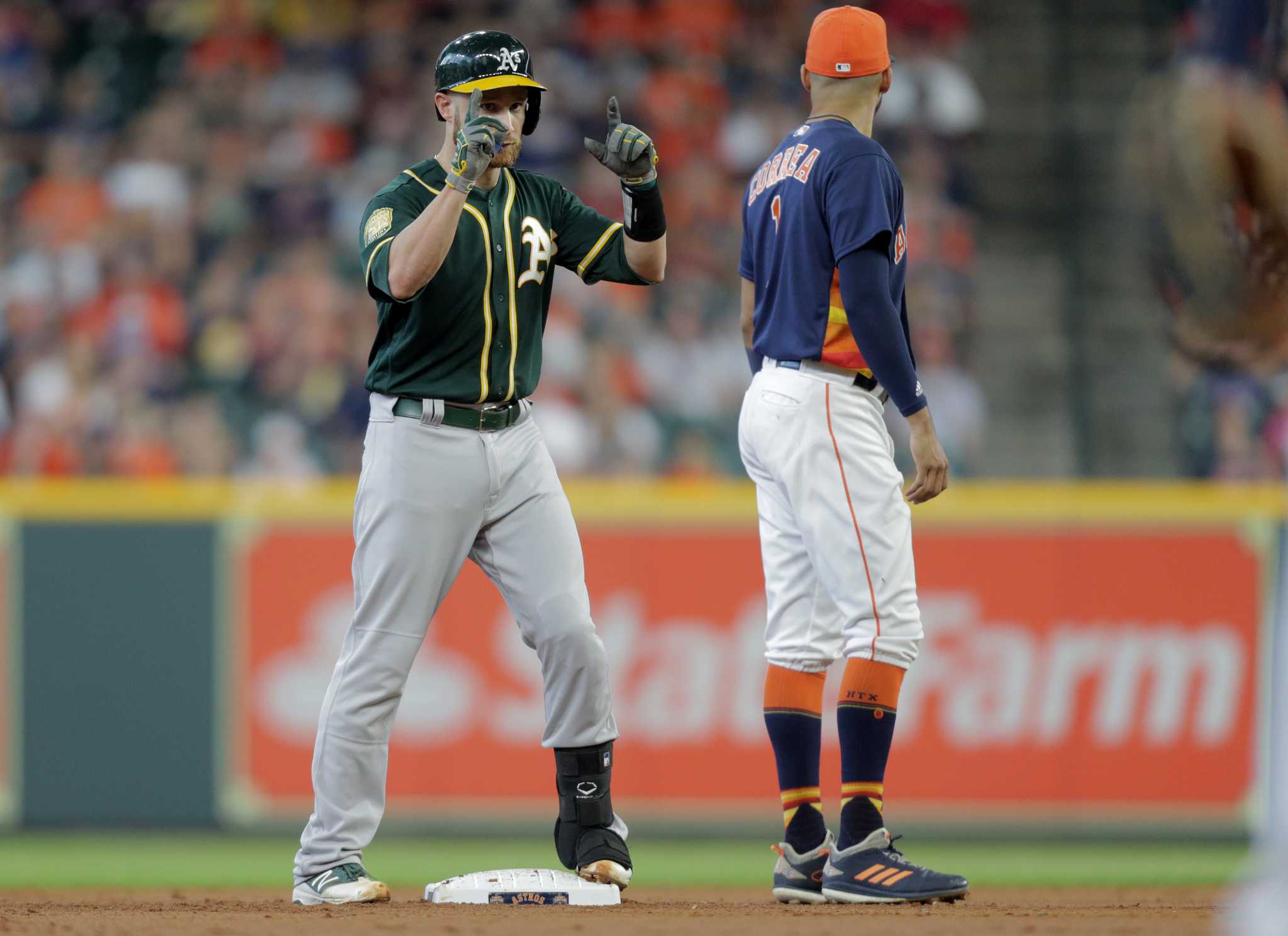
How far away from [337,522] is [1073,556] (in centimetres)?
359

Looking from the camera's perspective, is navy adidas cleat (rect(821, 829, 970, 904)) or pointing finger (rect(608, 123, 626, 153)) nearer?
navy adidas cleat (rect(821, 829, 970, 904))

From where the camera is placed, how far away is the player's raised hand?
171 inches

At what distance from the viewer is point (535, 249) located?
474 cm

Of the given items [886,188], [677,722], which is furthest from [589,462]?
[886,188]

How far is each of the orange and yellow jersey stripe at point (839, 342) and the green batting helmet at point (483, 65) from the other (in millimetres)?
1012

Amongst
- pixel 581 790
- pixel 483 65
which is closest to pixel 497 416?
pixel 483 65

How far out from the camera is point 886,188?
14.5ft

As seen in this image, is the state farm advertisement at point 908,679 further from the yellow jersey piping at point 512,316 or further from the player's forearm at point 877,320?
the player's forearm at point 877,320

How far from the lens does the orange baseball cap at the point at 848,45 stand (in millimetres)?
4523

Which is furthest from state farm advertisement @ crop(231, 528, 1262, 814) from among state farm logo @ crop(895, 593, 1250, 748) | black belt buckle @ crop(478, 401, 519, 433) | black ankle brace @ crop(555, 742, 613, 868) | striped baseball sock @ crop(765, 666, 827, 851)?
black belt buckle @ crop(478, 401, 519, 433)

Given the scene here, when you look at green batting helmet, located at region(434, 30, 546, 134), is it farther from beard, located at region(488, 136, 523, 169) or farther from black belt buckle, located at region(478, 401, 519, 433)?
black belt buckle, located at region(478, 401, 519, 433)

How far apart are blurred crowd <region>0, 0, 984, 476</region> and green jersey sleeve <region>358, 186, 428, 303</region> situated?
15.4ft

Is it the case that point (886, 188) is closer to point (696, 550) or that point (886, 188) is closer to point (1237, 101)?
point (1237, 101)

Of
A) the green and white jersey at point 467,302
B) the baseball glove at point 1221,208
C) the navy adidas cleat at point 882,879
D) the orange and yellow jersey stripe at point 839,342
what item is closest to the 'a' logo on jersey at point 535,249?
the green and white jersey at point 467,302
